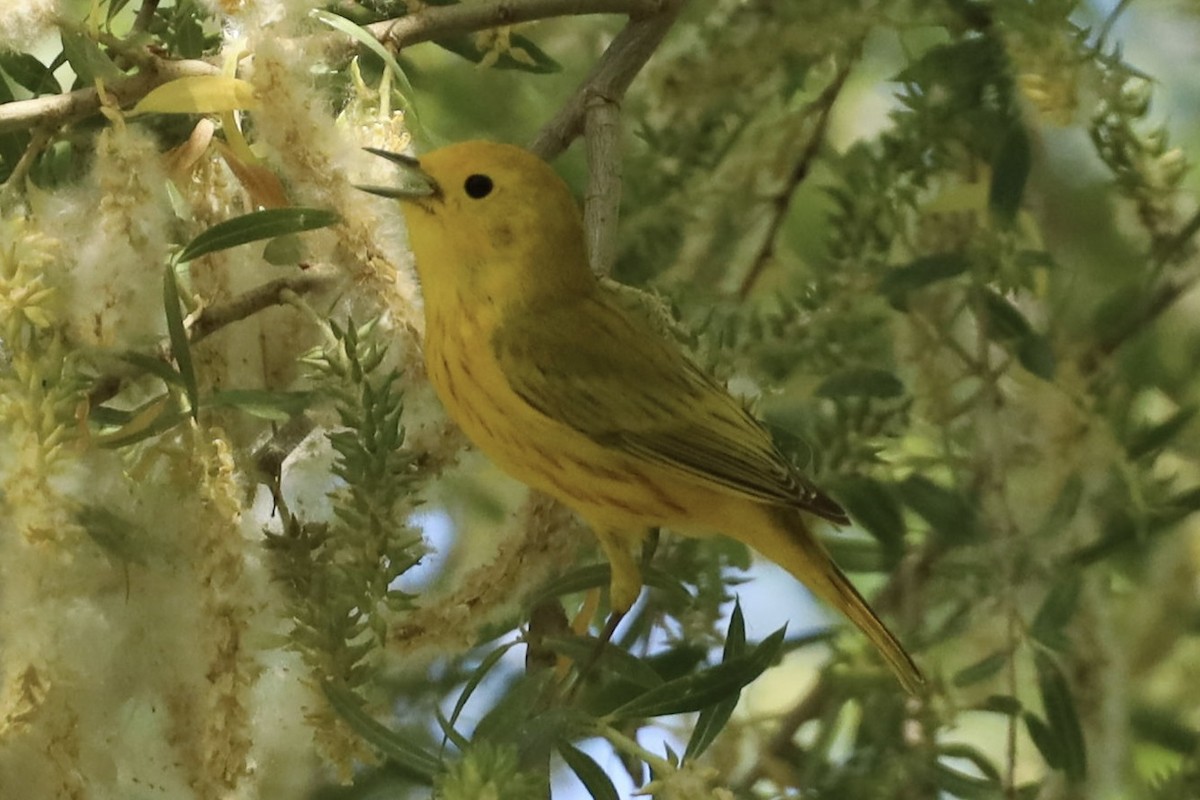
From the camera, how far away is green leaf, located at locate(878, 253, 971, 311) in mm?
953

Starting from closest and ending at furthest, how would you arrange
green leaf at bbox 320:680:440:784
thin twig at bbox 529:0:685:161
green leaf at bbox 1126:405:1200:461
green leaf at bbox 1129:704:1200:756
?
green leaf at bbox 320:680:440:784 → thin twig at bbox 529:0:685:161 → green leaf at bbox 1126:405:1200:461 → green leaf at bbox 1129:704:1200:756

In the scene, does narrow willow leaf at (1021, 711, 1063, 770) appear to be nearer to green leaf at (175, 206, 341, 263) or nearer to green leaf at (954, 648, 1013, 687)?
green leaf at (954, 648, 1013, 687)

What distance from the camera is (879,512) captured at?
1.09 metres

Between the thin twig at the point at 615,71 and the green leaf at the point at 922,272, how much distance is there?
0.23 meters

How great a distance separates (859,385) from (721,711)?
0.90 feet

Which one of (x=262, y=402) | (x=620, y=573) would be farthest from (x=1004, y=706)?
(x=262, y=402)

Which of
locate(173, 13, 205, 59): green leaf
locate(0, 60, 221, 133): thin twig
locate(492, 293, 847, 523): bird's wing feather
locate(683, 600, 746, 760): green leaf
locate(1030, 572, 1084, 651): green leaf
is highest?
locate(0, 60, 221, 133): thin twig

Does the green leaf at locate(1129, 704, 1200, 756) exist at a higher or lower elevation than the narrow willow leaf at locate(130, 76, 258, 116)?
lower

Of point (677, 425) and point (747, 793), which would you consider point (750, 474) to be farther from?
point (747, 793)

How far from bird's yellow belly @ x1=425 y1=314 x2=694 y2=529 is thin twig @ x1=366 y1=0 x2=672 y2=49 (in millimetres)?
174

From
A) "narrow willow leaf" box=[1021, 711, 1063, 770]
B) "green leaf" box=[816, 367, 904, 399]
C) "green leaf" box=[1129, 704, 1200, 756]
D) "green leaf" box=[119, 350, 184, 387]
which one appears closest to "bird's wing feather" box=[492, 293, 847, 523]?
"green leaf" box=[816, 367, 904, 399]

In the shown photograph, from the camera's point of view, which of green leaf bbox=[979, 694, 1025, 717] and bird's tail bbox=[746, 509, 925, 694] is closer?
bird's tail bbox=[746, 509, 925, 694]

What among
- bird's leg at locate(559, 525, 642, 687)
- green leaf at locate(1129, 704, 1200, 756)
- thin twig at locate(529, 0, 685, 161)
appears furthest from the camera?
green leaf at locate(1129, 704, 1200, 756)

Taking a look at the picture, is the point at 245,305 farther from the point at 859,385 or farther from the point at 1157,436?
the point at 1157,436
